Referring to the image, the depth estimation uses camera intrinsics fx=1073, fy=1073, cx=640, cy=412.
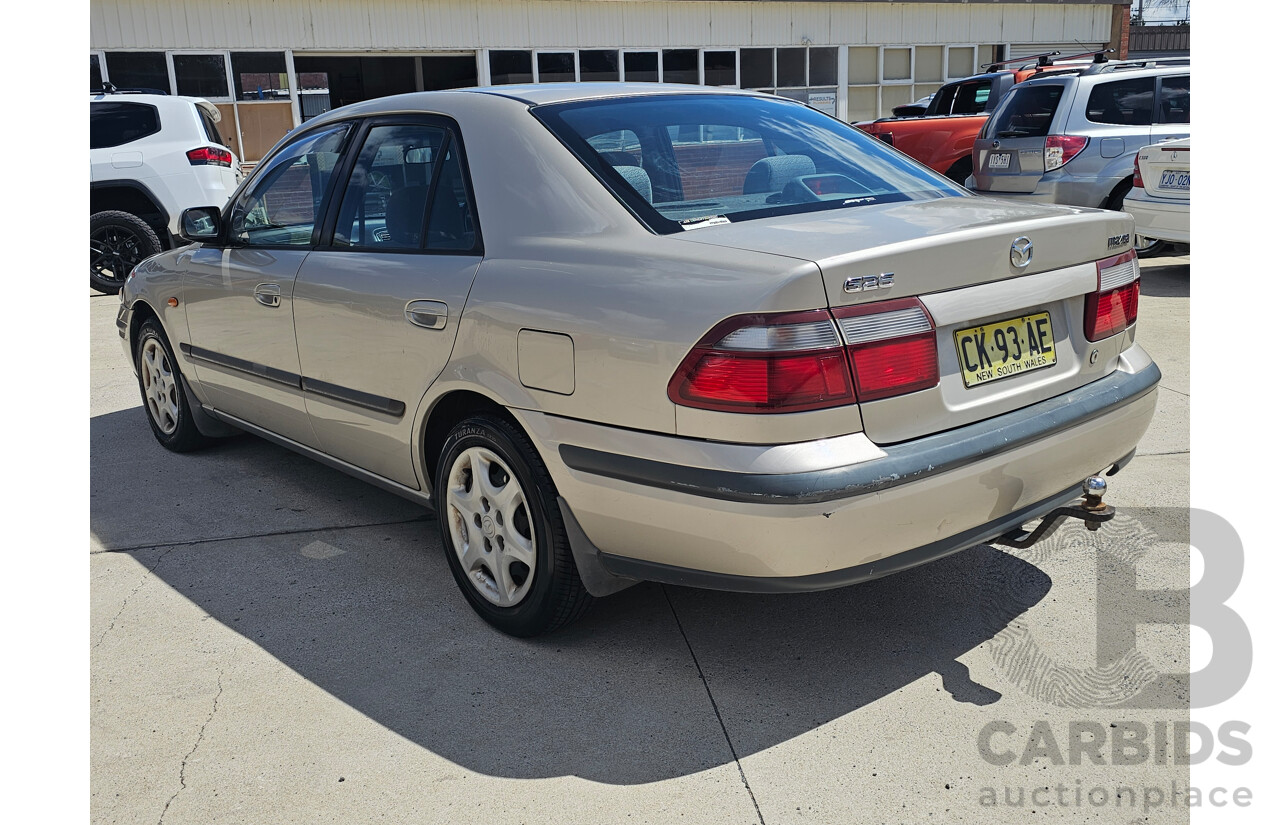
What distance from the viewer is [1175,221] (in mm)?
8578

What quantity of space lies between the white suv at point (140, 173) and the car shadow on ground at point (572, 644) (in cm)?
709

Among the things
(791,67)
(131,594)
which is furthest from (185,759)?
(791,67)

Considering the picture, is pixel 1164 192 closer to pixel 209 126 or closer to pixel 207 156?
pixel 207 156

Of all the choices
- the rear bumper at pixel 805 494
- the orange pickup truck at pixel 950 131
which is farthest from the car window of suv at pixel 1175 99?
the rear bumper at pixel 805 494

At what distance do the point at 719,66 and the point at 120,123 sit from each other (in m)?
12.8

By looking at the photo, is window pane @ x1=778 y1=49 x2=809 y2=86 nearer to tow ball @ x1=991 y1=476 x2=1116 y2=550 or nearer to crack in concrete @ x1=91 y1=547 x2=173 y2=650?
crack in concrete @ x1=91 y1=547 x2=173 y2=650

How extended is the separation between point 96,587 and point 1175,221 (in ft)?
26.6

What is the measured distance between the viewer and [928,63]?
75.3ft

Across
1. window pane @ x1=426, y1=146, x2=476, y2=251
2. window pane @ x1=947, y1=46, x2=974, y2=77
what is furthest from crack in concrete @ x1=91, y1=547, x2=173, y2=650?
window pane @ x1=947, y1=46, x2=974, y2=77

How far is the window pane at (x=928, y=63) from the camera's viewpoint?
898 inches

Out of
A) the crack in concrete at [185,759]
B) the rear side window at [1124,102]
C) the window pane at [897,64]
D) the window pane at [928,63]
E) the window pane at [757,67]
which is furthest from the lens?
the window pane at [928,63]

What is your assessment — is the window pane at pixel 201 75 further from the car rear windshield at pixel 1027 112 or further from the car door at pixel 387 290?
the car door at pixel 387 290

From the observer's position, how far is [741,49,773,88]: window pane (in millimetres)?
21000

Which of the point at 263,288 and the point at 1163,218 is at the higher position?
the point at 1163,218
